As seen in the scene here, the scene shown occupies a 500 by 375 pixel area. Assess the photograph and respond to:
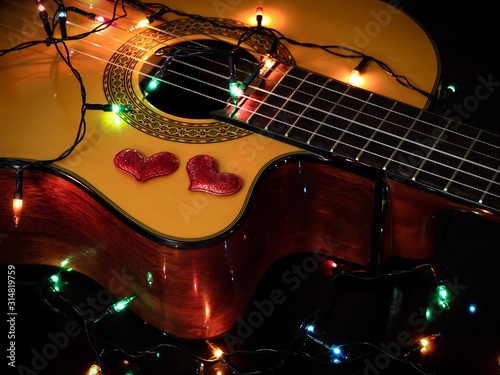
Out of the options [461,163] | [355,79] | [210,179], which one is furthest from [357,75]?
[210,179]

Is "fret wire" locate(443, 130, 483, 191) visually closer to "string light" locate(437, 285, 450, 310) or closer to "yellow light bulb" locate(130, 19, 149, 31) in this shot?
"string light" locate(437, 285, 450, 310)

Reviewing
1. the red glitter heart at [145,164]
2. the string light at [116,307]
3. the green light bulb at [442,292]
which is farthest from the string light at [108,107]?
the green light bulb at [442,292]

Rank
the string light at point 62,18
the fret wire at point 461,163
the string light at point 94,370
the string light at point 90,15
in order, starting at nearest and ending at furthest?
the fret wire at point 461,163
the string light at point 94,370
the string light at point 62,18
the string light at point 90,15

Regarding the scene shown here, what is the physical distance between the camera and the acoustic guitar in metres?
1.04

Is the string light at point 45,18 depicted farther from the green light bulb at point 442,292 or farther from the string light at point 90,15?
the green light bulb at point 442,292

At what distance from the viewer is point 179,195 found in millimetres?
1042

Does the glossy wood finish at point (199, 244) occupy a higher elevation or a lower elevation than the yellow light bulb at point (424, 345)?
higher

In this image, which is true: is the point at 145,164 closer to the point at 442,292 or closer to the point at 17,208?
the point at 17,208

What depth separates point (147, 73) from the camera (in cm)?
127

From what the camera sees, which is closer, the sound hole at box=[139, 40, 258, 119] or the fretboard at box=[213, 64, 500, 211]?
the fretboard at box=[213, 64, 500, 211]

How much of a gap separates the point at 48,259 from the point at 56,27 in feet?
1.79

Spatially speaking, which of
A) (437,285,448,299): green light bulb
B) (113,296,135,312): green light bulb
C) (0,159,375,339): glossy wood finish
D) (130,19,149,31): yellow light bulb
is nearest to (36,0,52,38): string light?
(130,19,149,31): yellow light bulb

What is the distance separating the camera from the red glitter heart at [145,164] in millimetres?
1058

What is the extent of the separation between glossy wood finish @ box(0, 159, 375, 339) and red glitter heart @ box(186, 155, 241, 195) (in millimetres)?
51
